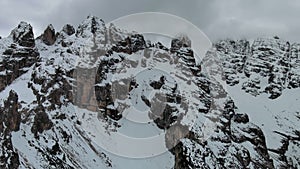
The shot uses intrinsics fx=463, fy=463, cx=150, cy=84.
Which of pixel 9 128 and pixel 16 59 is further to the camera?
pixel 16 59

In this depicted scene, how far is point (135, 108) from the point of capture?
14075 centimetres

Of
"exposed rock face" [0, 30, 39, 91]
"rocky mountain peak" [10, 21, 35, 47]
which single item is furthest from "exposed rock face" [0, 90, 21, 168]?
"rocky mountain peak" [10, 21, 35, 47]

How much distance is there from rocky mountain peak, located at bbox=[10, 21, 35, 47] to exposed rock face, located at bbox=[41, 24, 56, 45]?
13130 millimetres

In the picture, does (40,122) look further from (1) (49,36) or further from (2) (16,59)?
(1) (49,36)

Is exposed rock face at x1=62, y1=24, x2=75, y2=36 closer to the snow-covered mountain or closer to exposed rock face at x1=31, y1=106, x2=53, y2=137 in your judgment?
the snow-covered mountain

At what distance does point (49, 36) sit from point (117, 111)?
42487mm

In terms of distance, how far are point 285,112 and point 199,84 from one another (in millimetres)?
48443

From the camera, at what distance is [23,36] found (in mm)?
143000

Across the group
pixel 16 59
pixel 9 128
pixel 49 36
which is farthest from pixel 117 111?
pixel 49 36

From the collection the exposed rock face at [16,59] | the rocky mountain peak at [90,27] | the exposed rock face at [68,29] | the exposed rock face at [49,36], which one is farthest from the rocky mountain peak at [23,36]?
the exposed rock face at [68,29]

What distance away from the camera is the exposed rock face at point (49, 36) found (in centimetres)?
15888

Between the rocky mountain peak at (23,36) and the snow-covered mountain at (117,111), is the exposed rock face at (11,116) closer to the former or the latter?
the snow-covered mountain at (117,111)

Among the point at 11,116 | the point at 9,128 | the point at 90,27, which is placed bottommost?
the point at 9,128

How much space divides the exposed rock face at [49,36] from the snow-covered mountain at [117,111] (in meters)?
0.34
